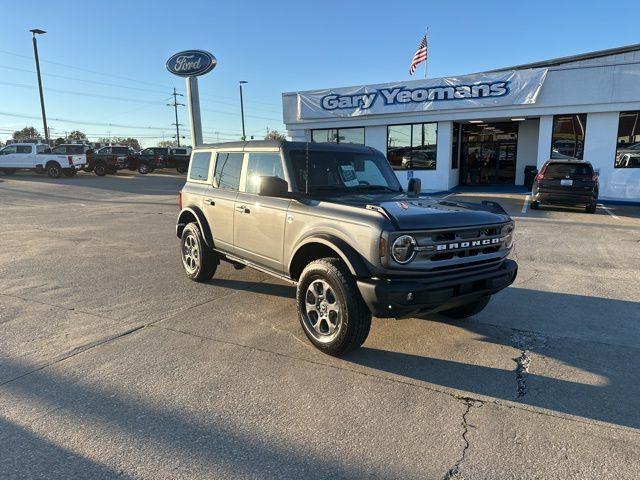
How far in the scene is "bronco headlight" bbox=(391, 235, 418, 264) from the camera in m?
3.69

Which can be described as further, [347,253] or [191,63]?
[191,63]

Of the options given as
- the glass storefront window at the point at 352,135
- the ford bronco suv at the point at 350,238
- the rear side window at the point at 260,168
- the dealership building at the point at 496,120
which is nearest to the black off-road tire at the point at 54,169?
the dealership building at the point at 496,120

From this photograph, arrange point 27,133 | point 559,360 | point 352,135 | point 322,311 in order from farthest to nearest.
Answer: point 27,133 < point 352,135 < point 322,311 < point 559,360

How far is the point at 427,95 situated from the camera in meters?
20.0

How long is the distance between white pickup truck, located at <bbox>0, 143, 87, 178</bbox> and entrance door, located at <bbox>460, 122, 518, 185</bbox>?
78.4 feet

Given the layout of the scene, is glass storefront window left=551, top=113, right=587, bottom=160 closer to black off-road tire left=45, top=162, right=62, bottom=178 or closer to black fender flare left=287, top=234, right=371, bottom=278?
black fender flare left=287, top=234, right=371, bottom=278

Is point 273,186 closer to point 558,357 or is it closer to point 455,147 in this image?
point 558,357

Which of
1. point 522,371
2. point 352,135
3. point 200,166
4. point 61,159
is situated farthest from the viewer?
point 61,159

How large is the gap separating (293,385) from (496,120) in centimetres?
1947

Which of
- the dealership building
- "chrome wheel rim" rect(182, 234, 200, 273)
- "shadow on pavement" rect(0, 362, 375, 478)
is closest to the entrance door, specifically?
the dealership building

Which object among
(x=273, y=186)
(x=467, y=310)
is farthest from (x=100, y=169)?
(x=467, y=310)

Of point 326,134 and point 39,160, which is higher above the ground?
point 326,134

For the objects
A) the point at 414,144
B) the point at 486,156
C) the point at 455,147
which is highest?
the point at 414,144

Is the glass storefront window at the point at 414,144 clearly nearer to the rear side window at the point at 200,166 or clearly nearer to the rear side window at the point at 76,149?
the rear side window at the point at 200,166
